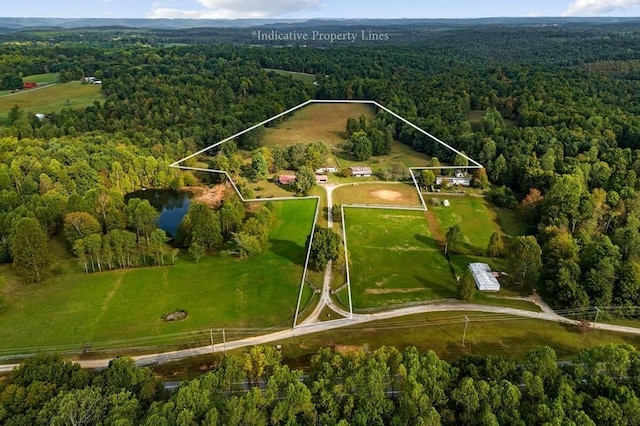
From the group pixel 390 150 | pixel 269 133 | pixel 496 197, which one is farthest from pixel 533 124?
pixel 269 133

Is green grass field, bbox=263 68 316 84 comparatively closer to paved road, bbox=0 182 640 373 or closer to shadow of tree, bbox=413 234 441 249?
shadow of tree, bbox=413 234 441 249

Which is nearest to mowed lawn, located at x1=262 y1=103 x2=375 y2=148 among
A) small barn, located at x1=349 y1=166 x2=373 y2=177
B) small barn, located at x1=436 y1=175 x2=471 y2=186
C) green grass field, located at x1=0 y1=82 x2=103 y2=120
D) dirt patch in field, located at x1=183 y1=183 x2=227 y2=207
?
small barn, located at x1=349 y1=166 x2=373 y2=177

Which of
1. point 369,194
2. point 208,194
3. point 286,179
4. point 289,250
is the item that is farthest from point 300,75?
point 289,250

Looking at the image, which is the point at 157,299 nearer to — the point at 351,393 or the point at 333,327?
the point at 333,327

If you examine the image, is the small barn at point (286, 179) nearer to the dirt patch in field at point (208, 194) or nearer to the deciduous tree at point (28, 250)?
the dirt patch in field at point (208, 194)

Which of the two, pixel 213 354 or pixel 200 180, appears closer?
pixel 213 354

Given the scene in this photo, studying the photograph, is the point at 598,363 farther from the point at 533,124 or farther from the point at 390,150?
the point at 533,124
